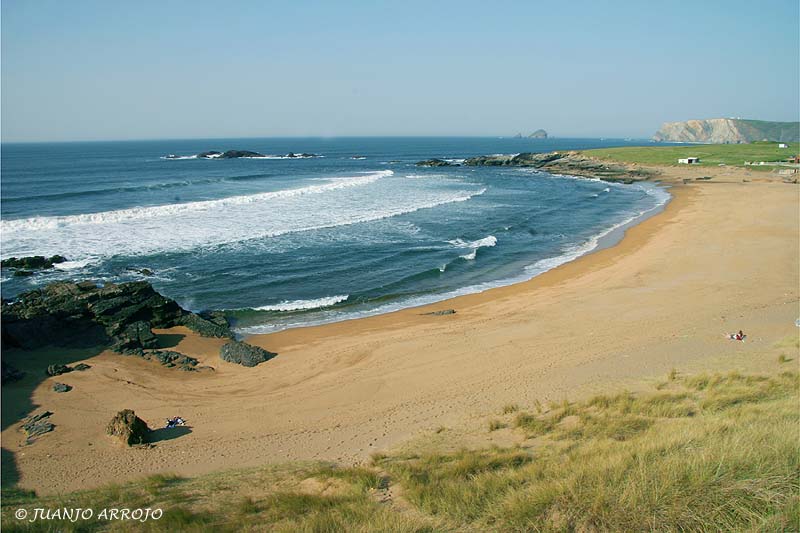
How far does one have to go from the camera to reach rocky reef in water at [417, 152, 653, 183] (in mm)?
68188

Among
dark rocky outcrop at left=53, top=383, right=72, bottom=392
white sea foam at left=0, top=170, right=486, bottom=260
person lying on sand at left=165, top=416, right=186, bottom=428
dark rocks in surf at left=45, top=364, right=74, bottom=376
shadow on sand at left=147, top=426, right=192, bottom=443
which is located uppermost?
white sea foam at left=0, top=170, right=486, bottom=260

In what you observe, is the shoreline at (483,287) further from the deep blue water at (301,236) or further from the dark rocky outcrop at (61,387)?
the dark rocky outcrop at (61,387)

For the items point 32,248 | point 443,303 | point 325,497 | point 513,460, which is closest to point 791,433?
point 513,460

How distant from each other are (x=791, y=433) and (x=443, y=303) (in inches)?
533

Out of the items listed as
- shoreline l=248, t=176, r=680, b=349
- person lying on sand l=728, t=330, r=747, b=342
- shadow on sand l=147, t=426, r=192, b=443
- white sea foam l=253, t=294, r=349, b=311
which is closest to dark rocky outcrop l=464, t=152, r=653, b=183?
shoreline l=248, t=176, r=680, b=349

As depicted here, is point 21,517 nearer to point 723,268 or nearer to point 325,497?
point 325,497

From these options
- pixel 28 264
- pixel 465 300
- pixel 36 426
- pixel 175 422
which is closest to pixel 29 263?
pixel 28 264

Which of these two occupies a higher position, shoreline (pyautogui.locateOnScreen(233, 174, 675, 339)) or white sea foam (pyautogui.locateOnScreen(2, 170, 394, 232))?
white sea foam (pyautogui.locateOnScreen(2, 170, 394, 232))

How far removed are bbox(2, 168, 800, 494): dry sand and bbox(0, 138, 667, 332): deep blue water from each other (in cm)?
309

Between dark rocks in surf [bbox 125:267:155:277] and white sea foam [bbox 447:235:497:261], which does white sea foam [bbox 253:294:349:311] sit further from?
white sea foam [bbox 447:235:497:261]

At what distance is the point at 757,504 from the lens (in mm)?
5047

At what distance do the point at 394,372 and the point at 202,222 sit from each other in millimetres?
25006

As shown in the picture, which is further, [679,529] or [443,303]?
[443,303]

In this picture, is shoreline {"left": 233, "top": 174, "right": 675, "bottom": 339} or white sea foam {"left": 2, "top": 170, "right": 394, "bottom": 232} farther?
white sea foam {"left": 2, "top": 170, "right": 394, "bottom": 232}
